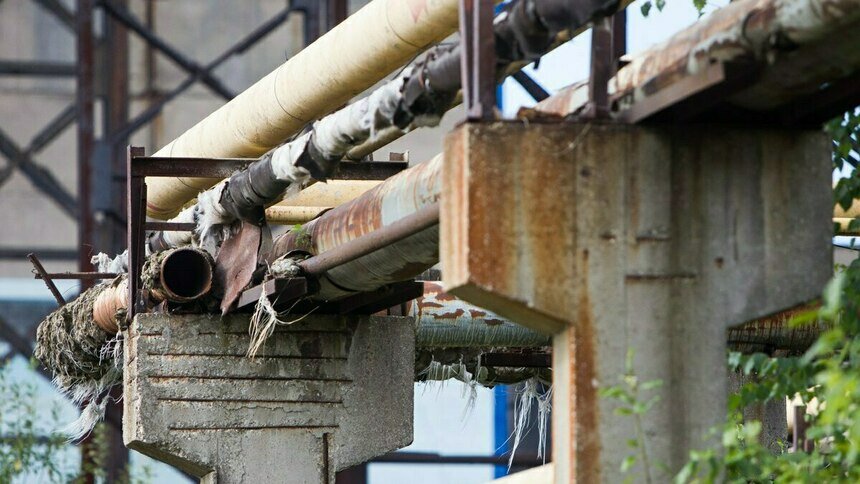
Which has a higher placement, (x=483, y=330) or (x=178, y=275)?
(x=178, y=275)

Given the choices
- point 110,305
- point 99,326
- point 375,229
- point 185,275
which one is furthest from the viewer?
point 99,326

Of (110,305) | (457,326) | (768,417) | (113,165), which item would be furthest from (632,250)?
(113,165)

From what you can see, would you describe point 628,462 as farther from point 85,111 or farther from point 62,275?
point 85,111

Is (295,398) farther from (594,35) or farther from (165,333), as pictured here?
(594,35)

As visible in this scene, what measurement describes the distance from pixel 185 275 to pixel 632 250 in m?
3.80

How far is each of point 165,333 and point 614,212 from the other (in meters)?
4.05

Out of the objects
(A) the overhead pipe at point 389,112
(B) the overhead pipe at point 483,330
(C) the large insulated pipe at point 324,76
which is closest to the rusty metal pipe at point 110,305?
(C) the large insulated pipe at point 324,76

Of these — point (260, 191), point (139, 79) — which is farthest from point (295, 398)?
point (139, 79)

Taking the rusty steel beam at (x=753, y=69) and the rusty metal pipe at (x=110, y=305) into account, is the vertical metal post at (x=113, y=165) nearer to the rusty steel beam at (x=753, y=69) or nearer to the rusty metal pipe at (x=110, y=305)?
the rusty metal pipe at (x=110, y=305)

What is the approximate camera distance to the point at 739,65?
15.3ft

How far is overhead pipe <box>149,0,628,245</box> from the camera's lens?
512 cm

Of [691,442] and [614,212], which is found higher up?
[614,212]

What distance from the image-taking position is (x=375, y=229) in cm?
666

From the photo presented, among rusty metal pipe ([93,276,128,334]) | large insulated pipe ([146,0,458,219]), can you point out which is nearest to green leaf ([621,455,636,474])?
large insulated pipe ([146,0,458,219])
